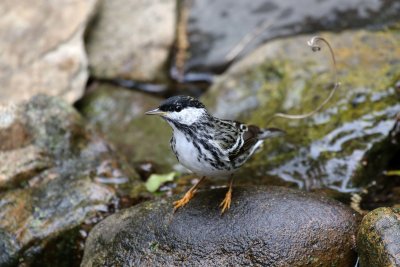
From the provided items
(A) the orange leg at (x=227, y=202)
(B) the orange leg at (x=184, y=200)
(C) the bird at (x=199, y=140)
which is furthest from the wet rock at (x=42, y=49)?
(A) the orange leg at (x=227, y=202)

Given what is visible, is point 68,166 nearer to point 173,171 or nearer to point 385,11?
point 173,171

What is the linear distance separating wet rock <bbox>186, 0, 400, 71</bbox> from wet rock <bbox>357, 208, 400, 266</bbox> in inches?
201

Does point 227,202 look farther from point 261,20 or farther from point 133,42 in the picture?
point 261,20

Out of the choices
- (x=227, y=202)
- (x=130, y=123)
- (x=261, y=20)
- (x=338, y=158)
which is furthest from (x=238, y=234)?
(x=261, y=20)

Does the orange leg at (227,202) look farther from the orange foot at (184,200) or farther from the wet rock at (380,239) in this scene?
the wet rock at (380,239)

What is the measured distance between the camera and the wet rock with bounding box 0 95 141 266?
5867 millimetres

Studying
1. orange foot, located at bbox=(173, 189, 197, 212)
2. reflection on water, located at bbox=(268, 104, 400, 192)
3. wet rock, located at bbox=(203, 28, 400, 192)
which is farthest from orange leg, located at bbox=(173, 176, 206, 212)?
reflection on water, located at bbox=(268, 104, 400, 192)

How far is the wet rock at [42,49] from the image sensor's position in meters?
8.30

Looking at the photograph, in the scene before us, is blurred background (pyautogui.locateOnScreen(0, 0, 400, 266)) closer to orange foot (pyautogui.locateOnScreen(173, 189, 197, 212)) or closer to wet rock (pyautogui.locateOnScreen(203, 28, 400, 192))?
wet rock (pyautogui.locateOnScreen(203, 28, 400, 192))

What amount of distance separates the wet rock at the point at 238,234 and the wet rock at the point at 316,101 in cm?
133

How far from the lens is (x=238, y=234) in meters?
5.01

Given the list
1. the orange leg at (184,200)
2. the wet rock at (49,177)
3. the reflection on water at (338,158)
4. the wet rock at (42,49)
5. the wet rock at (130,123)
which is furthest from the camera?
the wet rock at (42,49)

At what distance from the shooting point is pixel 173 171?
738cm

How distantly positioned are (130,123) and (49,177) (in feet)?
8.40
